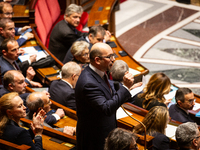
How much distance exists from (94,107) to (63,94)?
1137 mm

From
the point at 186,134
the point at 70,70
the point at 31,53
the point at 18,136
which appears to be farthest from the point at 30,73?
the point at 186,134

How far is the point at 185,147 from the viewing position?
2.19 m

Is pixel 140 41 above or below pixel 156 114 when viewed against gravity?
below

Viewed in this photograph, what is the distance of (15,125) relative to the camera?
221 cm

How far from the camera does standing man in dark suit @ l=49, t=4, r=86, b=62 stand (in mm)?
4364

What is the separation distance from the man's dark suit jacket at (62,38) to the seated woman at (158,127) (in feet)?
7.26

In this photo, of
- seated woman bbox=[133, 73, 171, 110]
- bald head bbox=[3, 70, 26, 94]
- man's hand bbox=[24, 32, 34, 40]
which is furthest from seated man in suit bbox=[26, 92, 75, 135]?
man's hand bbox=[24, 32, 34, 40]

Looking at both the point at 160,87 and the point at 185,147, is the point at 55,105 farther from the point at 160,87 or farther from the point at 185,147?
the point at 185,147

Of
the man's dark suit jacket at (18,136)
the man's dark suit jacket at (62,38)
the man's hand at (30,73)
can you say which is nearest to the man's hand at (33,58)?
the man's hand at (30,73)

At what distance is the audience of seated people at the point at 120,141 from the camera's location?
178 cm

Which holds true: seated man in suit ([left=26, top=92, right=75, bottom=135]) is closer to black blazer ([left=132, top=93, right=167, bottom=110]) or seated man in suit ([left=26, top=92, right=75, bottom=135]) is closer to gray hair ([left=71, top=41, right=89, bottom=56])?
black blazer ([left=132, top=93, right=167, bottom=110])

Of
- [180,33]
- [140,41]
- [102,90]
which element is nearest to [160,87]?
[102,90]

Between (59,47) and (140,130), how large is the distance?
2.33 metres

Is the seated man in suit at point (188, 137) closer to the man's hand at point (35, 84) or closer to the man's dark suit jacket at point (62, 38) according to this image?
the man's hand at point (35, 84)
